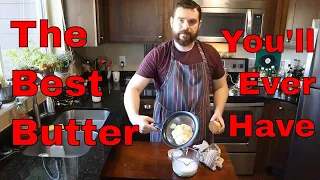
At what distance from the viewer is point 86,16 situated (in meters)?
2.09

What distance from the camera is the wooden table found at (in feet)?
3.49

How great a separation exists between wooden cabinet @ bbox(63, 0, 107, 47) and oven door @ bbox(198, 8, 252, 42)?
0.89 metres

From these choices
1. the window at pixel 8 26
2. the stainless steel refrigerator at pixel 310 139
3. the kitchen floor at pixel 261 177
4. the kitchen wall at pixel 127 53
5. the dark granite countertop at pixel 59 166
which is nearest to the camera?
the dark granite countertop at pixel 59 166

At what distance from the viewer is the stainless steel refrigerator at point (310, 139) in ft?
5.81

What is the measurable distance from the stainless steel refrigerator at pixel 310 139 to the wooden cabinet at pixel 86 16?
5.37ft

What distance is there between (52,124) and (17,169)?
22.6 inches

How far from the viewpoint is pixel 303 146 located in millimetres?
1883

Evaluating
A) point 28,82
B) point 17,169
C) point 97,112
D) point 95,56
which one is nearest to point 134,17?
point 95,56

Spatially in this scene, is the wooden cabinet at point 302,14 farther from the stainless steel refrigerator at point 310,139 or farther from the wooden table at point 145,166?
the wooden table at point 145,166

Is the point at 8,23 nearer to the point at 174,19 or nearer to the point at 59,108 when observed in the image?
the point at 59,108

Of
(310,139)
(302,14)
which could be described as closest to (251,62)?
(302,14)

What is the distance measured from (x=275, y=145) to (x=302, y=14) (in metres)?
1.14

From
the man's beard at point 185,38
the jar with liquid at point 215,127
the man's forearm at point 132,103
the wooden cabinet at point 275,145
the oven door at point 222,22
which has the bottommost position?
the wooden cabinet at point 275,145

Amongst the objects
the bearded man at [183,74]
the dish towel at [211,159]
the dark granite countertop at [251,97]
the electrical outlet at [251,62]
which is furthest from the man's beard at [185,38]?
the electrical outlet at [251,62]
